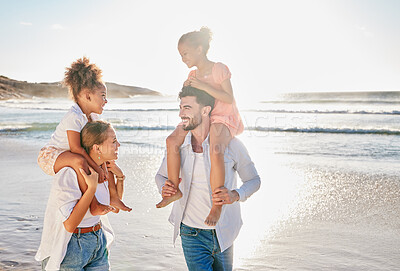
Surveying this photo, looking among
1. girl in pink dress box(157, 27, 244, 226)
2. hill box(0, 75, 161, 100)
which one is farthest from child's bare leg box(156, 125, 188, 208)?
hill box(0, 75, 161, 100)

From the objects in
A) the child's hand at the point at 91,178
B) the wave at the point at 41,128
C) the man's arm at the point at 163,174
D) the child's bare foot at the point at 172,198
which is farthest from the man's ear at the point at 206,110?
the wave at the point at 41,128

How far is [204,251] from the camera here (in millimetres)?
2396

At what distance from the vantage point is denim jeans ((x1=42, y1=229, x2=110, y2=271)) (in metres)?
2.16

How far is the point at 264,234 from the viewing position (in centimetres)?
440

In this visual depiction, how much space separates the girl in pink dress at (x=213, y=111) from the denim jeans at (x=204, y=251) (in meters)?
0.17

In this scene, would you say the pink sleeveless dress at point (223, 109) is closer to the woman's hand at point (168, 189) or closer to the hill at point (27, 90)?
the woman's hand at point (168, 189)

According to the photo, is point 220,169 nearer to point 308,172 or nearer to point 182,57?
point 182,57

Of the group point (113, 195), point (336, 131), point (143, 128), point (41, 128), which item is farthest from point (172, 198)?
point (41, 128)

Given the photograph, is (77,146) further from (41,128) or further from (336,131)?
(41,128)

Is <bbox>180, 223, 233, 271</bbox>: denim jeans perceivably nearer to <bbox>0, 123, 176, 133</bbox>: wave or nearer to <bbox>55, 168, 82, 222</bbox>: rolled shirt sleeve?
<bbox>55, 168, 82, 222</bbox>: rolled shirt sleeve

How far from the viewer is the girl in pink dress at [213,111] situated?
93.7 inches

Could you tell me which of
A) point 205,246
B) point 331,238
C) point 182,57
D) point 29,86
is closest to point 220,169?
point 205,246

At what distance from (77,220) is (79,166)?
28cm

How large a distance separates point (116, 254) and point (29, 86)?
143 ft
